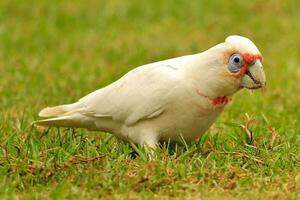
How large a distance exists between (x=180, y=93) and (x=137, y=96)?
0.32 m

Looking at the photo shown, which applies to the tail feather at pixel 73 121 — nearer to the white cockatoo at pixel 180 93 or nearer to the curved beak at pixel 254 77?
the white cockatoo at pixel 180 93

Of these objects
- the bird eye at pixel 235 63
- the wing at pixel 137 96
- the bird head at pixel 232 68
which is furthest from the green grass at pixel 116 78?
the bird eye at pixel 235 63

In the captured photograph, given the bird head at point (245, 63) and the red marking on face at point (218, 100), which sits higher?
the bird head at point (245, 63)

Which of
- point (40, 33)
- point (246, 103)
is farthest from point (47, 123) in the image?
point (40, 33)

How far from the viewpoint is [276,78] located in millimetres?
8609

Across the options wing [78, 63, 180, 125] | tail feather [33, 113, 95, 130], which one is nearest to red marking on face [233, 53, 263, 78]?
wing [78, 63, 180, 125]

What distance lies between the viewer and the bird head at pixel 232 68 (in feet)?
17.5

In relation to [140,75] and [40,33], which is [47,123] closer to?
[140,75]

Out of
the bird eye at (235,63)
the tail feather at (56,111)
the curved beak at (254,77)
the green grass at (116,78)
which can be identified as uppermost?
the bird eye at (235,63)

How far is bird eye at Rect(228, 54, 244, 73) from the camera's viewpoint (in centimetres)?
535

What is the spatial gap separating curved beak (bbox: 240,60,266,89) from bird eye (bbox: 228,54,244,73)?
66 millimetres

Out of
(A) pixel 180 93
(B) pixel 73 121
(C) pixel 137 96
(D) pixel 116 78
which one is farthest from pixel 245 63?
(D) pixel 116 78

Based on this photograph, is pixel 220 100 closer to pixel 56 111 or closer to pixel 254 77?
pixel 254 77

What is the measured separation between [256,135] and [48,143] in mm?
1433
